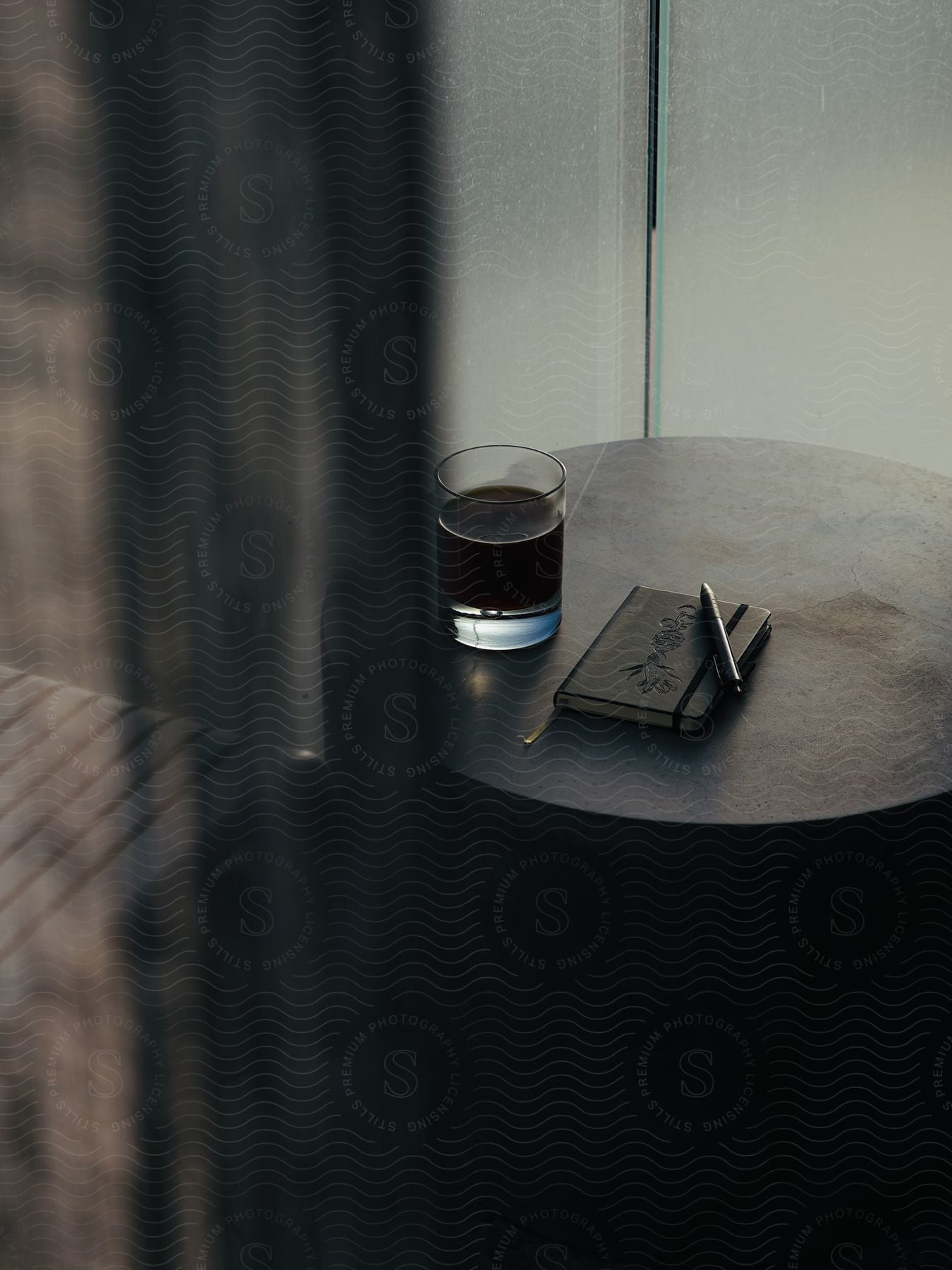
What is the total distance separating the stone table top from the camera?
0.65m

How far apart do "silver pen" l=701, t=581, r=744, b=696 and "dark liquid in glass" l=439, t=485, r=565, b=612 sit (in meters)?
0.09

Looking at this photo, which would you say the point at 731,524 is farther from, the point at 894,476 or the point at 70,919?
the point at 70,919

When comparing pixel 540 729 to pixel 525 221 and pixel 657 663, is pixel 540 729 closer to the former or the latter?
pixel 657 663

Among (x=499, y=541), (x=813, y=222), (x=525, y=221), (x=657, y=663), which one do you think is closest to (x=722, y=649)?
(x=657, y=663)

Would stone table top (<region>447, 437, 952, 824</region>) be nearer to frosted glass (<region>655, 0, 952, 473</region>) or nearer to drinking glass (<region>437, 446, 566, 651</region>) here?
drinking glass (<region>437, 446, 566, 651</region>)

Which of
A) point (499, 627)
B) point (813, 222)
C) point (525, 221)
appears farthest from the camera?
point (813, 222)

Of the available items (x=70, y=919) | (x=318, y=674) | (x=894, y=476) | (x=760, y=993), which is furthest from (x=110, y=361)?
(x=894, y=476)

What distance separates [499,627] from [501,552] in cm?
6

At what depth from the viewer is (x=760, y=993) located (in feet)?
2.19

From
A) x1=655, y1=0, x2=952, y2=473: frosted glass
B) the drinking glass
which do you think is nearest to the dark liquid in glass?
the drinking glass

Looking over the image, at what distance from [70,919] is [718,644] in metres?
0.39

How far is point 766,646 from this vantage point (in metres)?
0.75

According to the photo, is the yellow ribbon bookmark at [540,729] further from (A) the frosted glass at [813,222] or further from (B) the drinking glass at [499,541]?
(A) the frosted glass at [813,222]

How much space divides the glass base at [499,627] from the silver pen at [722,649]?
3.5 inches
